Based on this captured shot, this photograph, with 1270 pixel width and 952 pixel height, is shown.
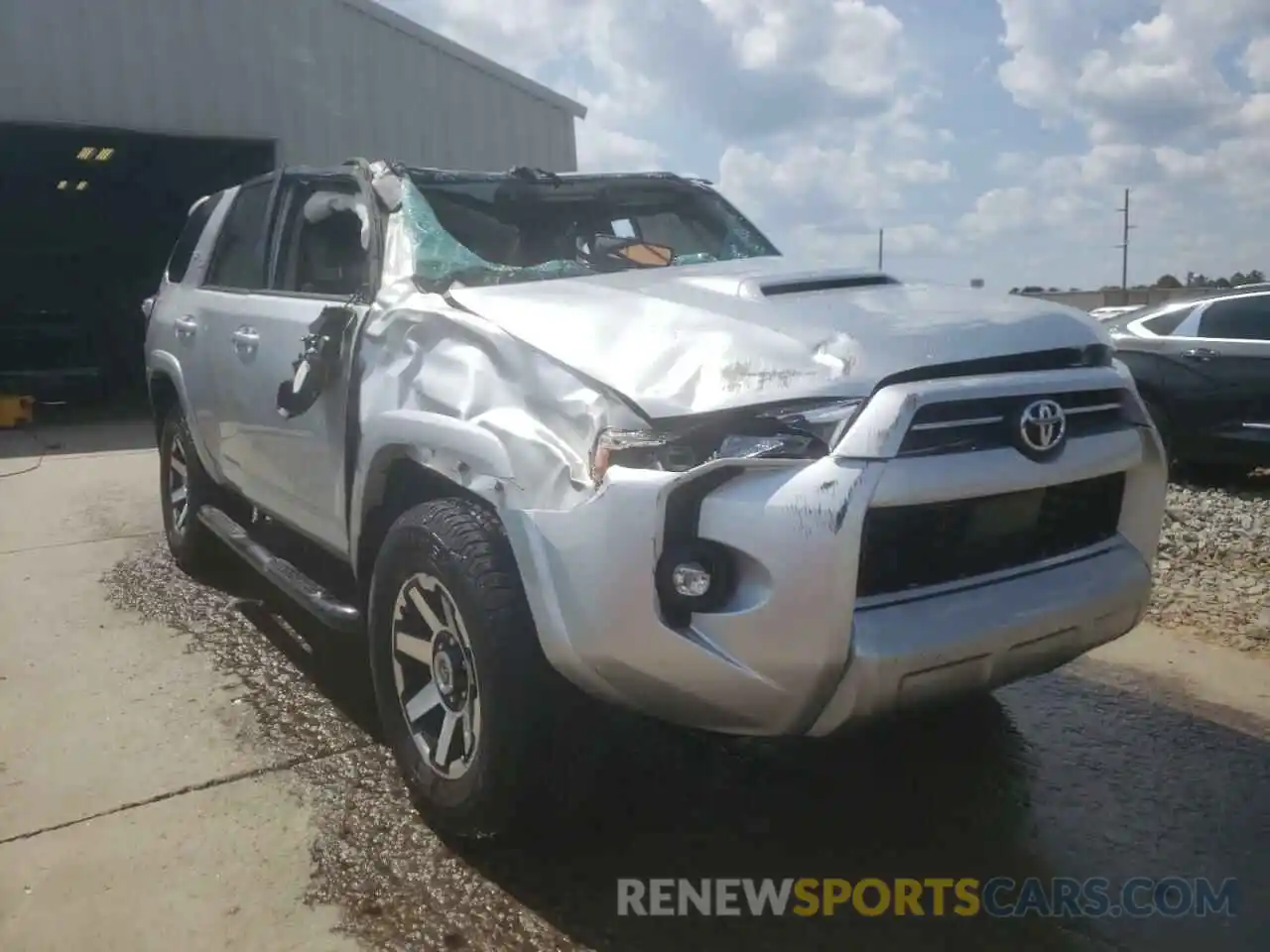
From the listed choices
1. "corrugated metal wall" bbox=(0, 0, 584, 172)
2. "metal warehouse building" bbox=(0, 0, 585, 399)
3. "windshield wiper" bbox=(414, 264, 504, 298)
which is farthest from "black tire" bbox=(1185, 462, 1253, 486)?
"corrugated metal wall" bbox=(0, 0, 584, 172)

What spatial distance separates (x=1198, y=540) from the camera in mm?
6078

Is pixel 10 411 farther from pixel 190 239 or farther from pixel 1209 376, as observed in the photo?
pixel 1209 376

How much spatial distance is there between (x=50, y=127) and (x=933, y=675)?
14.0 m

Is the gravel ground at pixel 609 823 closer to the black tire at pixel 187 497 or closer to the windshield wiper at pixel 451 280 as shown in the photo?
the black tire at pixel 187 497

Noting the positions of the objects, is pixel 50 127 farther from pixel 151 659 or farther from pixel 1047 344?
pixel 1047 344

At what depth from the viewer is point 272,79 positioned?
1441 centimetres

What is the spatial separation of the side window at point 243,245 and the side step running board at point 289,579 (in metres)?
1.02

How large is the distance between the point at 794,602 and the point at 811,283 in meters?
1.10

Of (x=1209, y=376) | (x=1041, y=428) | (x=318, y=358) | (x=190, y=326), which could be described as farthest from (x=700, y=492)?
(x=1209, y=376)

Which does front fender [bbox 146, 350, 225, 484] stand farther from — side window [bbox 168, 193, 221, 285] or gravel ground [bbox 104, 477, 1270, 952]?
gravel ground [bbox 104, 477, 1270, 952]

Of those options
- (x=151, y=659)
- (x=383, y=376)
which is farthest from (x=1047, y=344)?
(x=151, y=659)

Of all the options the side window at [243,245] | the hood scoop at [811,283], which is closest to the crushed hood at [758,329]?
the hood scoop at [811,283]

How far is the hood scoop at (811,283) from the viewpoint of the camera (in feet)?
9.77

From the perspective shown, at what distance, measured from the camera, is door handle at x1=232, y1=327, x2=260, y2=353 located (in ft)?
14.0
